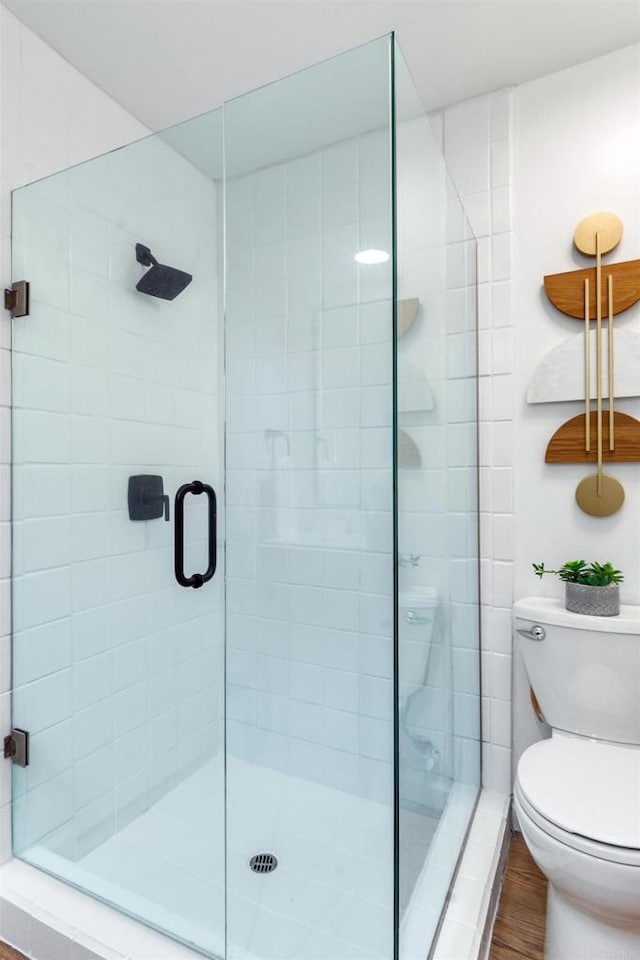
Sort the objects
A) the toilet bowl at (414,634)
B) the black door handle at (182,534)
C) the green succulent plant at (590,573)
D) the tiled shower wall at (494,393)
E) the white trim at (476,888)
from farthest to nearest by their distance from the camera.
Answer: the tiled shower wall at (494,393) < the green succulent plant at (590,573) < the black door handle at (182,534) < the white trim at (476,888) < the toilet bowl at (414,634)

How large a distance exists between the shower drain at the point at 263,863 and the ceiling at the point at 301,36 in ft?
7.07

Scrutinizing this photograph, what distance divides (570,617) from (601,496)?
1.23 ft

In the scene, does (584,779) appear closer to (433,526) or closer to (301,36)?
(433,526)

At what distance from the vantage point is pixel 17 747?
1523mm

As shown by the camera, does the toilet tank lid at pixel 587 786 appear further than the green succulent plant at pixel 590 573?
No

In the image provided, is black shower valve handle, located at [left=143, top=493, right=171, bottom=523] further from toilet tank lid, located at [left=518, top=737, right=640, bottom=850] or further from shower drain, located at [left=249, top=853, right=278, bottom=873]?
toilet tank lid, located at [left=518, top=737, right=640, bottom=850]

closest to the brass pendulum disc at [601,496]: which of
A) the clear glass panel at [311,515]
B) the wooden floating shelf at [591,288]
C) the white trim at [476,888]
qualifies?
the wooden floating shelf at [591,288]

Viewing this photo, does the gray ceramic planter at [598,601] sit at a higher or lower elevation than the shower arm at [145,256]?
lower

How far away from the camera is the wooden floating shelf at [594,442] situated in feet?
5.30

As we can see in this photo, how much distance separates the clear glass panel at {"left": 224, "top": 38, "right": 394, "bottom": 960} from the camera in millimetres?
1127

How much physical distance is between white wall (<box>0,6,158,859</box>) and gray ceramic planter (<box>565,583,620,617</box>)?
5.23 feet

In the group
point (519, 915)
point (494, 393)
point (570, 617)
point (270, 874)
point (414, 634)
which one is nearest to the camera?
point (414, 634)

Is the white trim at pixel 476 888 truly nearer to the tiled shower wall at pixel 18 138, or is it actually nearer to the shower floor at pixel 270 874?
the shower floor at pixel 270 874

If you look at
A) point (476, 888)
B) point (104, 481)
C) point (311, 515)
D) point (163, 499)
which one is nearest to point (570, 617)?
point (476, 888)
